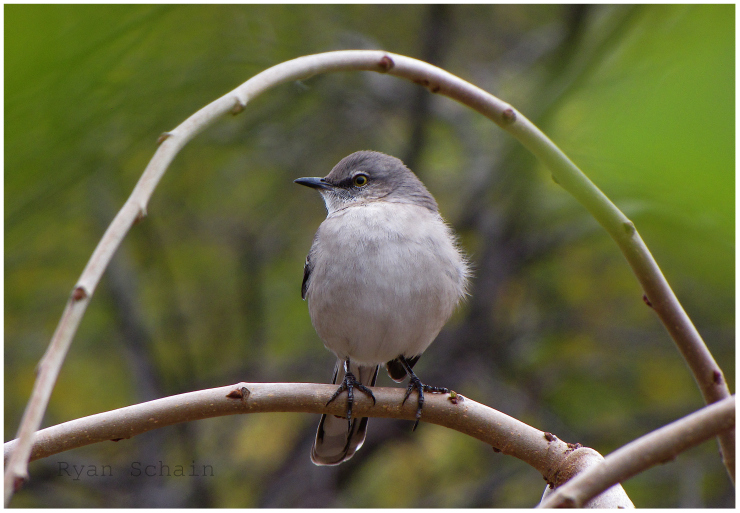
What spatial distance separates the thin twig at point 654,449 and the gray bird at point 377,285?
1644 millimetres

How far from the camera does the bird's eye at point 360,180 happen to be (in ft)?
14.6

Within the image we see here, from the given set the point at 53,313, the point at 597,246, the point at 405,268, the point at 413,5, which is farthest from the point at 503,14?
the point at 53,313

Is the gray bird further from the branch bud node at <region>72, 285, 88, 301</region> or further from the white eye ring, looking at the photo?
the branch bud node at <region>72, 285, 88, 301</region>

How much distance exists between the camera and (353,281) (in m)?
3.62

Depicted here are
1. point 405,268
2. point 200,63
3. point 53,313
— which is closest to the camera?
point 200,63

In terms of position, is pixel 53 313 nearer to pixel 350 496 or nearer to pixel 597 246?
pixel 350 496

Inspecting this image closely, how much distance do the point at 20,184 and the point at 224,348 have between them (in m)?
7.43

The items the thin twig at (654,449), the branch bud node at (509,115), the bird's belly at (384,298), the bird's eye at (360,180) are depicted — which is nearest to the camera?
the thin twig at (654,449)

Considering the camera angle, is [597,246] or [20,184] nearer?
[20,184]

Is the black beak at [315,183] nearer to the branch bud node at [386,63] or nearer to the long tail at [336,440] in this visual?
the long tail at [336,440]

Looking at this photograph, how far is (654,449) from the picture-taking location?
1568 millimetres

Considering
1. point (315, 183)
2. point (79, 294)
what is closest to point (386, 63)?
point (79, 294)

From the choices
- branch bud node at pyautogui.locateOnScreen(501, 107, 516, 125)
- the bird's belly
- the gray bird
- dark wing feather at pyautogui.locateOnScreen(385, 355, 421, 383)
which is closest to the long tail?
the gray bird

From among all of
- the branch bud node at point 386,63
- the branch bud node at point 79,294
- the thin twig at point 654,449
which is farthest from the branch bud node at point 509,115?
the branch bud node at point 79,294
